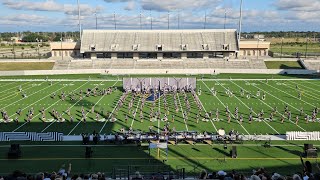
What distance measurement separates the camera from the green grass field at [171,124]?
57.0ft

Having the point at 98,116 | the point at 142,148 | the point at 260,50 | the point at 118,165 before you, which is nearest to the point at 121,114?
the point at 98,116

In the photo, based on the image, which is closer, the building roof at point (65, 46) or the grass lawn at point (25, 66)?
the grass lawn at point (25, 66)

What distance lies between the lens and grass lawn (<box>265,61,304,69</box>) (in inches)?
2261

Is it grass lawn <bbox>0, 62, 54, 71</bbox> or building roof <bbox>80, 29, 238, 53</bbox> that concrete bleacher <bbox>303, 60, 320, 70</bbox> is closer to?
building roof <bbox>80, 29, 238, 53</bbox>

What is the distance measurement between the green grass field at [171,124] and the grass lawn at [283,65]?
11.6m

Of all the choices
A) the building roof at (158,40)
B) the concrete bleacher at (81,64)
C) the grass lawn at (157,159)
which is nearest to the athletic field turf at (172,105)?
the grass lawn at (157,159)

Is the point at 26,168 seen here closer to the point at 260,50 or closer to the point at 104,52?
the point at 104,52

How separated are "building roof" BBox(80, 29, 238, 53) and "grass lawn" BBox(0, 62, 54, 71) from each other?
7.80 m

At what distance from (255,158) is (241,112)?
36.6ft

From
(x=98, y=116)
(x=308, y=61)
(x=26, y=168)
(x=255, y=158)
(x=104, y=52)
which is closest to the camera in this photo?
(x=26, y=168)

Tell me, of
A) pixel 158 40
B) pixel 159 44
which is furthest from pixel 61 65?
pixel 158 40

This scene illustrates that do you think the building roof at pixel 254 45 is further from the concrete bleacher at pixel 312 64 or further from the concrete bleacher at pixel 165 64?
the concrete bleacher at pixel 312 64

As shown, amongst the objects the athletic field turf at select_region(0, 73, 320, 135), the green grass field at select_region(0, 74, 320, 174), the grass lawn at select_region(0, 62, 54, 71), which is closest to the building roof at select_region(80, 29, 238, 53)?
the grass lawn at select_region(0, 62, 54, 71)

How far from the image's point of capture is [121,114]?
92.6ft
